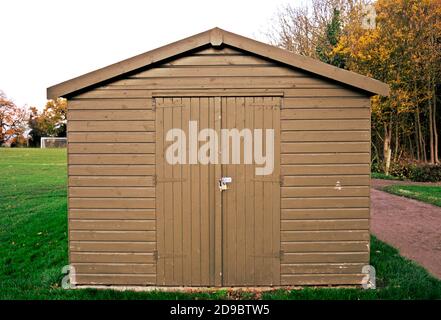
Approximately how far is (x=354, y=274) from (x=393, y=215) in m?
5.93

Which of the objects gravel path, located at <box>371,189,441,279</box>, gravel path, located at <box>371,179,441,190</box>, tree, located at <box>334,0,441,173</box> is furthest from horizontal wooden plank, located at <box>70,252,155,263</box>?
tree, located at <box>334,0,441,173</box>

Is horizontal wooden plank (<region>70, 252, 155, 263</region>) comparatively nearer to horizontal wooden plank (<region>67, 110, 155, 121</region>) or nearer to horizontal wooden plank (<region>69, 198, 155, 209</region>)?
horizontal wooden plank (<region>69, 198, 155, 209</region>)

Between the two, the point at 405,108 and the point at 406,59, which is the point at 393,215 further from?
the point at 406,59

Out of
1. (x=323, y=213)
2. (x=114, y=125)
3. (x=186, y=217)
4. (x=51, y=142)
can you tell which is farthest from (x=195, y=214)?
(x=51, y=142)

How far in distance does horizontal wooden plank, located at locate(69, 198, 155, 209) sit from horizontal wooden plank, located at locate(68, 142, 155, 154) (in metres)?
0.64

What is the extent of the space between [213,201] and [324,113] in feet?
6.14

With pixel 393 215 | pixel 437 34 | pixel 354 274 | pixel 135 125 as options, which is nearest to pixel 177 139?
pixel 135 125

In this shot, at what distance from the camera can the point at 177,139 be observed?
511 cm

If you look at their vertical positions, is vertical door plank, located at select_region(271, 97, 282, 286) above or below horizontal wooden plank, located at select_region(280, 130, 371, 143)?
below

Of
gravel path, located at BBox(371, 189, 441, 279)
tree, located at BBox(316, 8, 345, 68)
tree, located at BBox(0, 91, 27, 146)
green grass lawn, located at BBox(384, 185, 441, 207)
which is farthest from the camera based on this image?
tree, located at BBox(0, 91, 27, 146)

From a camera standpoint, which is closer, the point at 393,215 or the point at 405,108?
the point at 393,215

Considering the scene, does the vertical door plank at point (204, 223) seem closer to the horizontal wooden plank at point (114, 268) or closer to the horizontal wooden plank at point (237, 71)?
the horizontal wooden plank at point (237, 71)

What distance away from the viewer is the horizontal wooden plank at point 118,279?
5152 millimetres

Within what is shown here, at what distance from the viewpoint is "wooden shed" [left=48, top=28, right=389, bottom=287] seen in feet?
16.7
